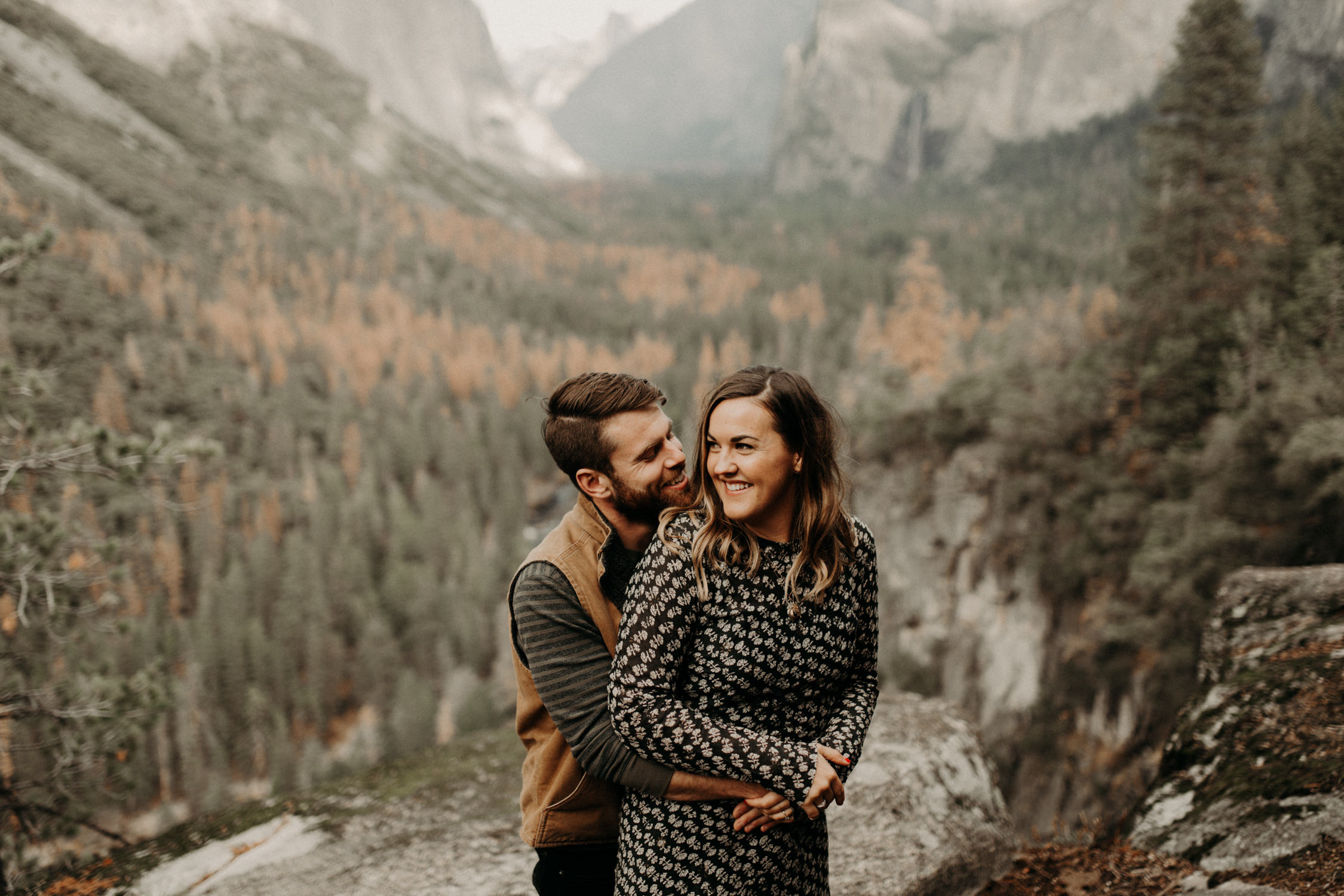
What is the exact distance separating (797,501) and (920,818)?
3.30 meters

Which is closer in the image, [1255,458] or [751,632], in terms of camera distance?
[751,632]

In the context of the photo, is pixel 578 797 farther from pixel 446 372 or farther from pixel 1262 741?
pixel 446 372

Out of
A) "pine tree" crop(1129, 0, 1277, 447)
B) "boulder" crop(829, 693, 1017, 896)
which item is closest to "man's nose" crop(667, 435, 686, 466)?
"boulder" crop(829, 693, 1017, 896)

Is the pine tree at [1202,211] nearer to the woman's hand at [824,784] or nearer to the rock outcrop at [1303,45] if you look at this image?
the woman's hand at [824,784]

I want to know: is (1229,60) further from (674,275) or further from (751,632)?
(674,275)

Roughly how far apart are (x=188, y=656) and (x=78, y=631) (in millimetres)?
46928

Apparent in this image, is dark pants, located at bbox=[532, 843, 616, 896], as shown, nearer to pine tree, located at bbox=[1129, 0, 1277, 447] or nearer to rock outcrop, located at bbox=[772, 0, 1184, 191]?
pine tree, located at bbox=[1129, 0, 1277, 447]

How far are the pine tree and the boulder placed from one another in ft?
63.6

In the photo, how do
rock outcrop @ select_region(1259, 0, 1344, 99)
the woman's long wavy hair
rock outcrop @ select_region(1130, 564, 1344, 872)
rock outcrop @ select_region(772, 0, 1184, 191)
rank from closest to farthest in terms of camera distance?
the woman's long wavy hair
rock outcrop @ select_region(1130, 564, 1344, 872)
rock outcrop @ select_region(1259, 0, 1344, 99)
rock outcrop @ select_region(772, 0, 1184, 191)

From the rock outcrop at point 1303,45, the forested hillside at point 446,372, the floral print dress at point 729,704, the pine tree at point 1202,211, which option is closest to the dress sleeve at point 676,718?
the floral print dress at point 729,704

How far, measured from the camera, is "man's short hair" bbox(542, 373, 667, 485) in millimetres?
2480

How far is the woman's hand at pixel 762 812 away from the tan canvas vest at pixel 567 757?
0.56 m

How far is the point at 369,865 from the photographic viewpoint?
4.66m

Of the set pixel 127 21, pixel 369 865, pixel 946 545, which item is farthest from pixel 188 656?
pixel 127 21
